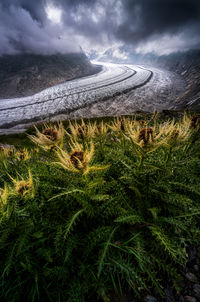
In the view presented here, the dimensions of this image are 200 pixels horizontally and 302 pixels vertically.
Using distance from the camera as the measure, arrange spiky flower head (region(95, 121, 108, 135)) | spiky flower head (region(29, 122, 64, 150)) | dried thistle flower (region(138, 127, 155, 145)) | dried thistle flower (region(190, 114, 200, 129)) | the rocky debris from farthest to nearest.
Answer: spiky flower head (region(95, 121, 108, 135)) → dried thistle flower (region(190, 114, 200, 129)) → spiky flower head (region(29, 122, 64, 150)) → dried thistle flower (region(138, 127, 155, 145)) → the rocky debris

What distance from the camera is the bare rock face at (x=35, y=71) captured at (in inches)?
4737

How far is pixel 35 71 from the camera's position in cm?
14062

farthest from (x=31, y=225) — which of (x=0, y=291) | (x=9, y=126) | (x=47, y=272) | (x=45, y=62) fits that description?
(x=45, y=62)

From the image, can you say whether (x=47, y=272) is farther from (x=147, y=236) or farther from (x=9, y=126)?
(x=9, y=126)

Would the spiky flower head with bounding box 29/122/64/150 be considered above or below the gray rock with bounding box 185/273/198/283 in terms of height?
above

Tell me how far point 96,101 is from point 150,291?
42.3 metres

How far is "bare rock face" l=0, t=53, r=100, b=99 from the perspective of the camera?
120 m

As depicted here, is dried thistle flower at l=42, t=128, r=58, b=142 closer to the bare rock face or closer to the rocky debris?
the rocky debris

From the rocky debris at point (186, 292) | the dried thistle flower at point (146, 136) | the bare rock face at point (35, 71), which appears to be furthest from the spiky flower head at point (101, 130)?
the bare rock face at point (35, 71)

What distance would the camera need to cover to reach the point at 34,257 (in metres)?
1.32

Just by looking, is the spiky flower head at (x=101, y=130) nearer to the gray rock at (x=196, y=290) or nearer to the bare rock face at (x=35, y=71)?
the gray rock at (x=196, y=290)

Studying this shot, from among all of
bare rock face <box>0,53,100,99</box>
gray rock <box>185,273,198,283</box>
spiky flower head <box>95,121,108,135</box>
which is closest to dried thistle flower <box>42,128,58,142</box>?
spiky flower head <box>95,121,108,135</box>

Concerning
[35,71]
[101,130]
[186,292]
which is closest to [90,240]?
[186,292]

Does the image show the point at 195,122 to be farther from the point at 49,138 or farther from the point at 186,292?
the point at 49,138
